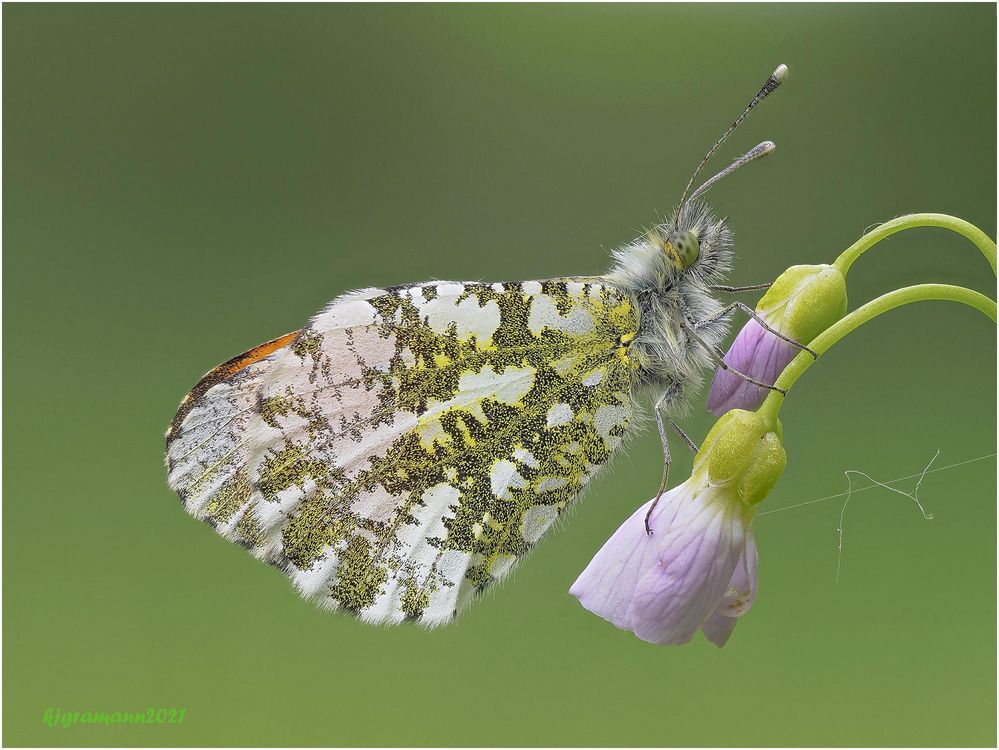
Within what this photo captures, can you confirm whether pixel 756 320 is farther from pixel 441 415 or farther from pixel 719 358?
pixel 441 415

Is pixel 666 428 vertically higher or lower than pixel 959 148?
higher

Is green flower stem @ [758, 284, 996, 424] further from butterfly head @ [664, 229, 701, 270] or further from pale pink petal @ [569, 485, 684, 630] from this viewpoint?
butterfly head @ [664, 229, 701, 270]

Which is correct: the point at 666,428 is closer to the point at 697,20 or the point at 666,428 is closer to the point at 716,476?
the point at 716,476

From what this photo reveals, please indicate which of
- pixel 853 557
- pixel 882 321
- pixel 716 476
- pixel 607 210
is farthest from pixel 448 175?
pixel 716 476

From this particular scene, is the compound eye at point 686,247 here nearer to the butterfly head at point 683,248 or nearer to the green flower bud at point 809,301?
the butterfly head at point 683,248

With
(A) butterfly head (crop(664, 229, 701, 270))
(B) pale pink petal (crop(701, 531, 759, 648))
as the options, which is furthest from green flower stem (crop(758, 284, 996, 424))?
(A) butterfly head (crop(664, 229, 701, 270))

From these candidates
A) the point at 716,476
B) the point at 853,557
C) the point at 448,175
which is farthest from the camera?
the point at 448,175
